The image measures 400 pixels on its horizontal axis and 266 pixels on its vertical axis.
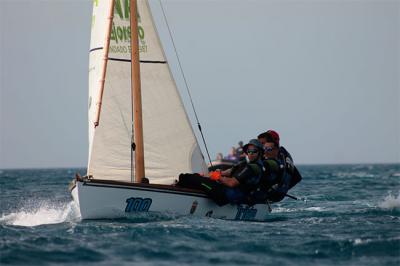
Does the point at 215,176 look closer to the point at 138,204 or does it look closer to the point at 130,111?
the point at 138,204

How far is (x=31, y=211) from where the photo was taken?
19766 millimetres

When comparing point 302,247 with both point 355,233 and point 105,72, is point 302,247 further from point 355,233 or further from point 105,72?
point 105,72

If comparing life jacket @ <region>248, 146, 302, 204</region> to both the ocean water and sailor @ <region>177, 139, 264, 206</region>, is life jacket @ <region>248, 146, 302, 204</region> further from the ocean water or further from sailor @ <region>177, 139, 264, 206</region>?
the ocean water

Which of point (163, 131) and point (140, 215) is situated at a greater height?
point (163, 131)

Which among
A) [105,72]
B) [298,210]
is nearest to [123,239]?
[105,72]

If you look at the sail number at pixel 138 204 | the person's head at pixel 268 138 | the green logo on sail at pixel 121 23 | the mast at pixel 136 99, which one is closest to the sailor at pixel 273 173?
the person's head at pixel 268 138

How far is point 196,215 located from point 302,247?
426cm

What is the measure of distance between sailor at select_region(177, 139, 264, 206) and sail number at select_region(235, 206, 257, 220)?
1.64 ft

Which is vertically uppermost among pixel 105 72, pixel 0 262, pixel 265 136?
pixel 105 72

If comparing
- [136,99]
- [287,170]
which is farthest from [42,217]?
[287,170]

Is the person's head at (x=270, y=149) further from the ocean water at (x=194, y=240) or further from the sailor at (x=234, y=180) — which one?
the ocean water at (x=194, y=240)

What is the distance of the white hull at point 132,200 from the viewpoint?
16.1 m

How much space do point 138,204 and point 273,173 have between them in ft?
10.4

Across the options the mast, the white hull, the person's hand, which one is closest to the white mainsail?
the mast
